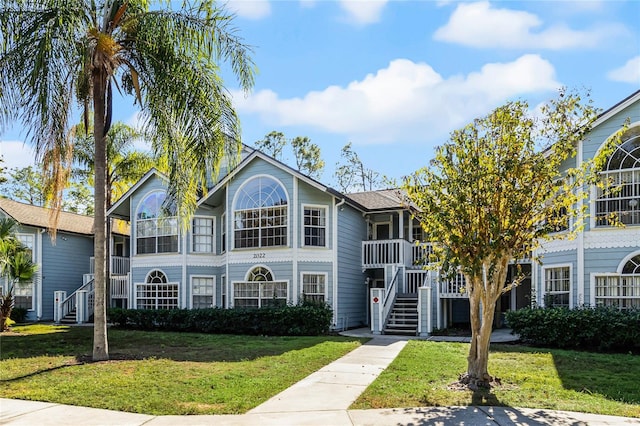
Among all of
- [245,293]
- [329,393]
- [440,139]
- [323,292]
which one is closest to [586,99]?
[440,139]

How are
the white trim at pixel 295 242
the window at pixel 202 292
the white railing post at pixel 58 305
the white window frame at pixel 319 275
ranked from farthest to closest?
the white railing post at pixel 58 305 < the window at pixel 202 292 < the white window frame at pixel 319 275 < the white trim at pixel 295 242

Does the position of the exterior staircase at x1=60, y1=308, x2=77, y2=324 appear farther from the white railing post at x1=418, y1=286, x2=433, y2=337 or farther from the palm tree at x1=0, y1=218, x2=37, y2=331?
the white railing post at x1=418, y1=286, x2=433, y2=337

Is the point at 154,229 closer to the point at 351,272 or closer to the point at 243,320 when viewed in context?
the point at 243,320

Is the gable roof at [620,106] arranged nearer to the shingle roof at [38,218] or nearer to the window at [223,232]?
the window at [223,232]

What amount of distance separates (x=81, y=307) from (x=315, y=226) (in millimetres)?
11773

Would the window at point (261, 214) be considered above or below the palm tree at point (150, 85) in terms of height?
below

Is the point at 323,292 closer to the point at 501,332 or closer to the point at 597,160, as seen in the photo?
the point at 501,332

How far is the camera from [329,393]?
8664mm

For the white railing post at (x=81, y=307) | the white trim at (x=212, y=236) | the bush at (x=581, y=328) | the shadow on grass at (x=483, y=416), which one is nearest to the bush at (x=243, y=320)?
the white trim at (x=212, y=236)

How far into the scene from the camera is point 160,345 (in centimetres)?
1490

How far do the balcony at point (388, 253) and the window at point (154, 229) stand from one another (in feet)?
25.6

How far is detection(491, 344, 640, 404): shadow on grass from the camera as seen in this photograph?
8.61 meters

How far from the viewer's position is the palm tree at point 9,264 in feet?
63.2

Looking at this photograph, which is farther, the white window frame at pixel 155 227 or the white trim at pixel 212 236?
the white window frame at pixel 155 227
